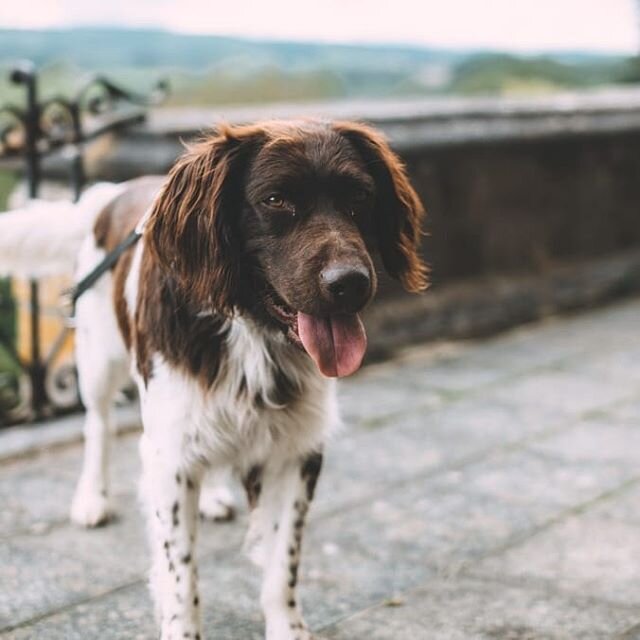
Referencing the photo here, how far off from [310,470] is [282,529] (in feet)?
0.61

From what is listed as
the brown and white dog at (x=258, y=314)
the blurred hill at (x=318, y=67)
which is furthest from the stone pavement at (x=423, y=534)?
the blurred hill at (x=318, y=67)

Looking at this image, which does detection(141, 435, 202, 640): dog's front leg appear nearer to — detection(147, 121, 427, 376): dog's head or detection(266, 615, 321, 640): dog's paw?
detection(266, 615, 321, 640): dog's paw

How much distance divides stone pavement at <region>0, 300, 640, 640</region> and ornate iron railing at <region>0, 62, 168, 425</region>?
1.46 feet

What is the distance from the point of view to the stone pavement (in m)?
3.32

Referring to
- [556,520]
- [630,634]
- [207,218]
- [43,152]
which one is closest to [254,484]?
[207,218]

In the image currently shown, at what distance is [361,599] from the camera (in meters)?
3.47

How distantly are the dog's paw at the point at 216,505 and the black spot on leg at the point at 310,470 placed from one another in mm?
962

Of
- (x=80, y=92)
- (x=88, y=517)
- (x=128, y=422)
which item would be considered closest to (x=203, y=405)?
(x=88, y=517)

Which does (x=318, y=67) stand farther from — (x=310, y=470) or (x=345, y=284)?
(x=345, y=284)

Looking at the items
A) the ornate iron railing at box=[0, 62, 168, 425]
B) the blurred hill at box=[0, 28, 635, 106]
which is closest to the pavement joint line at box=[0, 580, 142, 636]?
the ornate iron railing at box=[0, 62, 168, 425]

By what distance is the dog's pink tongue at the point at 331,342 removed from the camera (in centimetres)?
276

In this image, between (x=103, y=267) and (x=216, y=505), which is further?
(x=216, y=505)

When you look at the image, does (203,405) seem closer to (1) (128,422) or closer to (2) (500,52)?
(1) (128,422)

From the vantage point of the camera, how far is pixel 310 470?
3203 millimetres
